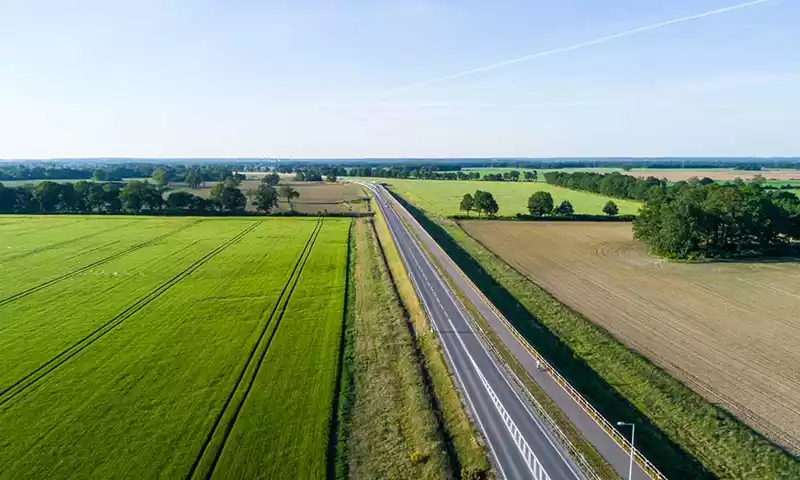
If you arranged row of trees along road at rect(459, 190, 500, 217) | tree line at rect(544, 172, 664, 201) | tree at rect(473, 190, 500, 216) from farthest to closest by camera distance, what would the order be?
tree line at rect(544, 172, 664, 201) → row of trees along road at rect(459, 190, 500, 217) → tree at rect(473, 190, 500, 216)

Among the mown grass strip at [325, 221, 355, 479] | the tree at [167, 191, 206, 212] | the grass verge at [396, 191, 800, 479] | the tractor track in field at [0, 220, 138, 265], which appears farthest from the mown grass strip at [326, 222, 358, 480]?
the tree at [167, 191, 206, 212]

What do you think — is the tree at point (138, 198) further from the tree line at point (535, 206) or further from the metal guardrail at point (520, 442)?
the metal guardrail at point (520, 442)

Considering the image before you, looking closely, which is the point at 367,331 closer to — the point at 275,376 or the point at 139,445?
the point at 275,376

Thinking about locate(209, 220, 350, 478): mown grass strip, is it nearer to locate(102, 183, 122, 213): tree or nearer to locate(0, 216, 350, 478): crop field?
locate(0, 216, 350, 478): crop field

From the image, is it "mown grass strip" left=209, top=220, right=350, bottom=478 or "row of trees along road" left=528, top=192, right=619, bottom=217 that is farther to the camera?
"row of trees along road" left=528, top=192, right=619, bottom=217

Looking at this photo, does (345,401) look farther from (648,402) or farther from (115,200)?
(115,200)

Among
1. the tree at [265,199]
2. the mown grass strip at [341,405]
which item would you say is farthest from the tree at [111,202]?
the mown grass strip at [341,405]

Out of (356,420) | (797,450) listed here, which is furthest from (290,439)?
(797,450)
